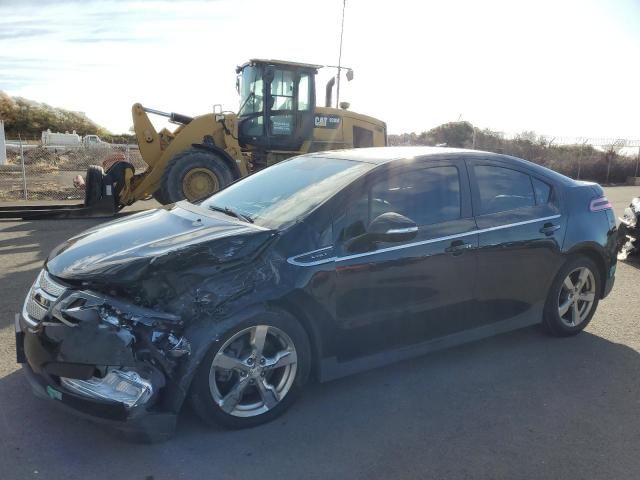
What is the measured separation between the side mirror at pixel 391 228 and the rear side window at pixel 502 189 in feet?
3.08

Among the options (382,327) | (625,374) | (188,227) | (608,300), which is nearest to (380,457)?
(382,327)

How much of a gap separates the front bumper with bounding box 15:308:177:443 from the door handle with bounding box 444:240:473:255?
2113 millimetres

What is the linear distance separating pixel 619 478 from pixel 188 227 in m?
2.83

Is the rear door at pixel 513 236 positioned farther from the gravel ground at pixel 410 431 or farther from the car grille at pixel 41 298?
the car grille at pixel 41 298

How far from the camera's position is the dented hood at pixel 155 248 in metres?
3.03

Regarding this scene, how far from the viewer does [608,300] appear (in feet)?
20.0

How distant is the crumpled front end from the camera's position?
2852 millimetres

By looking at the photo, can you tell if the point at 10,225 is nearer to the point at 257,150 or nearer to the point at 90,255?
the point at 257,150

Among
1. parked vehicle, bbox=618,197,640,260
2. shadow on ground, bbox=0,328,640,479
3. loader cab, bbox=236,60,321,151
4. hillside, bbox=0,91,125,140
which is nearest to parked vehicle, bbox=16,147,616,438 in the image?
shadow on ground, bbox=0,328,640,479

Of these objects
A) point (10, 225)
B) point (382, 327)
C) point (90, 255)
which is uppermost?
point (90, 255)

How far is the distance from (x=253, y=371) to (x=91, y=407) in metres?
0.87

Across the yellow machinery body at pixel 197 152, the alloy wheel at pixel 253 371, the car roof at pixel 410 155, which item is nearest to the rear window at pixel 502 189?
the car roof at pixel 410 155

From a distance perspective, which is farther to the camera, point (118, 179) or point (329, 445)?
point (118, 179)

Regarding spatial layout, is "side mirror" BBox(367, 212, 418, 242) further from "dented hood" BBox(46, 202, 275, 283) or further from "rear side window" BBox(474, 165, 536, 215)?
"rear side window" BBox(474, 165, 536, 215)
